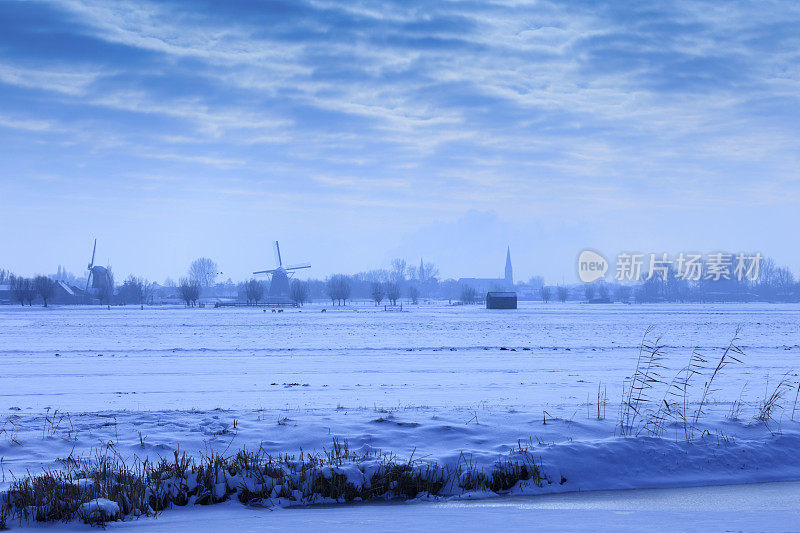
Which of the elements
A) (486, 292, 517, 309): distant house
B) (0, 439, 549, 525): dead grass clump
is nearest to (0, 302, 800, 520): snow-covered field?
(0, 439, 549, 525): dead grass clump

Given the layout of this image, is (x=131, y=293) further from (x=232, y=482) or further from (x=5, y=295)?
(x=232, y=482)

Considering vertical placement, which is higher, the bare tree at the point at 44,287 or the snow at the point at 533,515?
the bare tree at the point at 44,287

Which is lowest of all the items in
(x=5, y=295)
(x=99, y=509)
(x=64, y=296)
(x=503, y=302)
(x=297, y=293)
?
(x=99, y=509)

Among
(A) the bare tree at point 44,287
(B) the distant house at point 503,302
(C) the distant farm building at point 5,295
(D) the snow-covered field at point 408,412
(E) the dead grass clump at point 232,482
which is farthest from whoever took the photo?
(C) the distant farm building at point 5,295

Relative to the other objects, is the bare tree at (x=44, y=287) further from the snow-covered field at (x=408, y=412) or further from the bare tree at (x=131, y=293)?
the snow-covered field at (x=408, y=412)

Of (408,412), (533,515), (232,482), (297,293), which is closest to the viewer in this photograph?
(533,515)

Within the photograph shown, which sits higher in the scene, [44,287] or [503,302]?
[44,287]

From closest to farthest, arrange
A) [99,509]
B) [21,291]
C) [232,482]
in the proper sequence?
[99,509] → [232,482] → [21,291]

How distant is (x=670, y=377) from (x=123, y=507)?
14554mm

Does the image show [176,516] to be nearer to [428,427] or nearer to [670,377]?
[428,427]

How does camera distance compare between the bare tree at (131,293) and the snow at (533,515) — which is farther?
the bare tree at (131,293)

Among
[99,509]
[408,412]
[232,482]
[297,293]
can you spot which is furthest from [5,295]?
[99,509]

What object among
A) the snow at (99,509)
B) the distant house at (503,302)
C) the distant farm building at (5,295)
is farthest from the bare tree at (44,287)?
the snow at (99,509)

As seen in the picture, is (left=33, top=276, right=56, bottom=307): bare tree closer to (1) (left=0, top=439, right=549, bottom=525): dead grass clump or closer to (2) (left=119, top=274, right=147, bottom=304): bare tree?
(2) (left=119, top=274, right=147, bottom=304): bare tree
